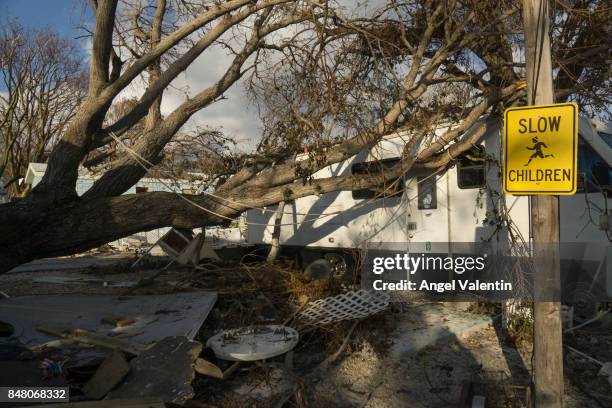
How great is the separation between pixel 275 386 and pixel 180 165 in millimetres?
6353

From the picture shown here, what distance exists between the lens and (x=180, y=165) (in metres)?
10.5

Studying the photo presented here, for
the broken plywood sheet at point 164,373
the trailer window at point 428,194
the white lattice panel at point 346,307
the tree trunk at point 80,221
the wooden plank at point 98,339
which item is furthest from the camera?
the trailer window at point 428,194

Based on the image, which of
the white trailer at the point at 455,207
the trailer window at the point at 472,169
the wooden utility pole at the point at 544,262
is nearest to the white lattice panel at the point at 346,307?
the white trailer at the point at 455,207

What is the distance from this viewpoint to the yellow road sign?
11.7ft

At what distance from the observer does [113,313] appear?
657 cm

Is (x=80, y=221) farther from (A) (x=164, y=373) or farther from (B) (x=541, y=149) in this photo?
(B) (x=541, y=149)

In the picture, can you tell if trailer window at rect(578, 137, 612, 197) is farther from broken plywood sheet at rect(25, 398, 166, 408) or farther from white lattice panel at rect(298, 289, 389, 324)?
broken plywood sheet at rect(25, 398, 166, 408)

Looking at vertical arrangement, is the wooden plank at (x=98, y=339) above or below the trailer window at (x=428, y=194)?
below

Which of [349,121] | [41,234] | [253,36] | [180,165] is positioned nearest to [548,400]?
[349,121]

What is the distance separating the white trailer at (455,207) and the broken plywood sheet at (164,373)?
2.33 m

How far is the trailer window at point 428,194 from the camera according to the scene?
828cm

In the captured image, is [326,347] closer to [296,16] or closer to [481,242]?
[481,242]

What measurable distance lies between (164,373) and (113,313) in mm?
2399

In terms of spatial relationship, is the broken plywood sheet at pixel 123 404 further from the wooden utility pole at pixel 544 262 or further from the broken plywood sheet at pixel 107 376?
the wooden utility pole at pixel 544 262
